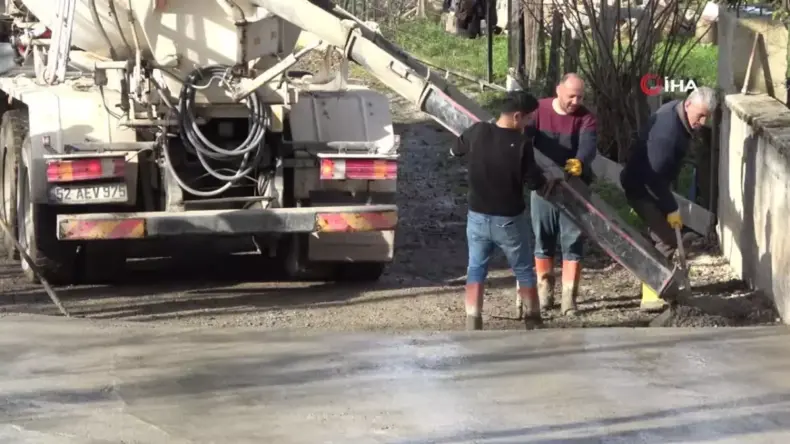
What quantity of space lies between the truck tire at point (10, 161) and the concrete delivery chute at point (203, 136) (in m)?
0.32

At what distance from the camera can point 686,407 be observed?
539 cm

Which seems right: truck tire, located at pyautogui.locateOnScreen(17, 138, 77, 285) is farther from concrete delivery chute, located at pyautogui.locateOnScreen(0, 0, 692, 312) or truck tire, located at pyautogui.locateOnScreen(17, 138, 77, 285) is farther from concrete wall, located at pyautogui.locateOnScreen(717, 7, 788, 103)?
concrete wall, located at pyautogui.locateOnScreen(717, 7, 788, 103)

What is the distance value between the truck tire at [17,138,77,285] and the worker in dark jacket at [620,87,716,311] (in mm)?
3778

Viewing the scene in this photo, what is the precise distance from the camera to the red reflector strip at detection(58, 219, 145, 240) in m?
8.23

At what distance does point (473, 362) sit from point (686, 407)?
3.78ft

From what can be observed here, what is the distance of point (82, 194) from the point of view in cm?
844

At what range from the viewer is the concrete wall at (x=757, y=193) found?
24.8ft

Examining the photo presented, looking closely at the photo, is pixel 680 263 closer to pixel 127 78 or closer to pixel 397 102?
pixel 127 78

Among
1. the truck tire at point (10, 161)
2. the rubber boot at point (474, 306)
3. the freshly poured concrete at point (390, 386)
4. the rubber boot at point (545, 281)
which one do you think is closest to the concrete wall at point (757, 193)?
the freshly poured concrete at point (390, 386)

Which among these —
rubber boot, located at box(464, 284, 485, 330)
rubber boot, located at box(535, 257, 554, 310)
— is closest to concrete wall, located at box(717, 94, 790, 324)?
rubber boot, located at box(535, 257, 554, 310)

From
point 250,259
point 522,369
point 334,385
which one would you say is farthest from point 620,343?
point 250,259

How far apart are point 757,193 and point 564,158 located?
132 centimetres

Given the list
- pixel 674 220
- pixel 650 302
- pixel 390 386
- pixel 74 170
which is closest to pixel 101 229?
pixel 74 170

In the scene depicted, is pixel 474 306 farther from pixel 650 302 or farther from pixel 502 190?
pixel 650 302
